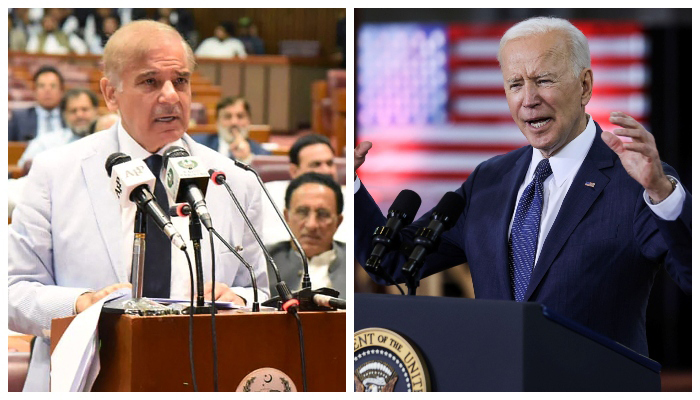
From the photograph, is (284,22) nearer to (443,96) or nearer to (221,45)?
(221,45)

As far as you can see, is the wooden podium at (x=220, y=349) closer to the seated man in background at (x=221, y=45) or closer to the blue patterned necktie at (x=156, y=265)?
the blue patterned necktie at (x=156, y=265)

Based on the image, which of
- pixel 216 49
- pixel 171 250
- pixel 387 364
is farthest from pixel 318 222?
pixel 387 364

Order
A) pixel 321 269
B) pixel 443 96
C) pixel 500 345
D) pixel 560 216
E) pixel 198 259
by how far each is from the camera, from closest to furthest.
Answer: pixel 500 345
pixel 198 259
pixel 560 216
pixel 321 269
pixel 443 96

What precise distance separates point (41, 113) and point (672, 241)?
201 cm

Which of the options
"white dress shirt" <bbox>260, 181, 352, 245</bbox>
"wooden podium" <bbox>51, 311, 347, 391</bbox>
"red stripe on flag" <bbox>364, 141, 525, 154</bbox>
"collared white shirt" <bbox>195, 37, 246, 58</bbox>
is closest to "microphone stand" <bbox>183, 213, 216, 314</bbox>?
"wooden podium" <bbox>51, 311, 347, 391</bbox>

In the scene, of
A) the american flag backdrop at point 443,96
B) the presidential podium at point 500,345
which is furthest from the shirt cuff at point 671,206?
the american flag backdrop at point 443,96

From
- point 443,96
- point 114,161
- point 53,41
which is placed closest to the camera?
point 114,161

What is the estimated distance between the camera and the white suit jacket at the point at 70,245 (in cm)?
250

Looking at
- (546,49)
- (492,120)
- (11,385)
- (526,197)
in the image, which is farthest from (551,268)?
(492,120)

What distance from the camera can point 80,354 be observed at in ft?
6.59

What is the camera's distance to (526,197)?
237cm

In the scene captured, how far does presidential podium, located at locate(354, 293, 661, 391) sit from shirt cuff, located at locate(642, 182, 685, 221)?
1.06 feet

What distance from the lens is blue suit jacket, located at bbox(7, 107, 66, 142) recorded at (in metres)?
2.86

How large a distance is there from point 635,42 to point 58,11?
12.1ft
